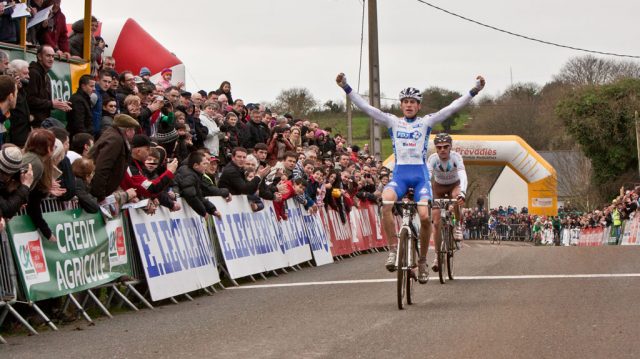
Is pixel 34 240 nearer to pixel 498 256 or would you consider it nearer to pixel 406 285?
pixel 406 285

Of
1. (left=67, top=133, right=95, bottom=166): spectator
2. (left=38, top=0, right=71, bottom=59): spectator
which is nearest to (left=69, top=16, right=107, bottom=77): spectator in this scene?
(left=38, top=0, right=71, bottom=59): spectator

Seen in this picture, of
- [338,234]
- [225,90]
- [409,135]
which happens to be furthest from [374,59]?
[409,135]

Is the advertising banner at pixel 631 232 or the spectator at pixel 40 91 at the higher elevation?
the spectator at pixel 40 91

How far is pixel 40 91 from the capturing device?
42.8 feet

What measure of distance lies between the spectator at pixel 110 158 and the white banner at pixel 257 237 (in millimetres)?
3019

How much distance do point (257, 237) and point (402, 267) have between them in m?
5.81

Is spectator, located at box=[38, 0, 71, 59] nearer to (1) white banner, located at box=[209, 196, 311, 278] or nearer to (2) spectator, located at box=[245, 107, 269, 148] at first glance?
(1) white banner, located at box=[209, 196, 311, 278]

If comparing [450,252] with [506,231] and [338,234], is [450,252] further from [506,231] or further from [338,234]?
[506,231]

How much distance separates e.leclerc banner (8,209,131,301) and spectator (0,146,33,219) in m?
0.38

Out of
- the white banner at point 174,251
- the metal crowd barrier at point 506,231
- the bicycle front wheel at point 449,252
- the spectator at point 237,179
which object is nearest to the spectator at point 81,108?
the white banner at point 174,251

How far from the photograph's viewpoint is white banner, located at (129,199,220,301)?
12.6 metres

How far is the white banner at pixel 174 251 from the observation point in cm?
1261

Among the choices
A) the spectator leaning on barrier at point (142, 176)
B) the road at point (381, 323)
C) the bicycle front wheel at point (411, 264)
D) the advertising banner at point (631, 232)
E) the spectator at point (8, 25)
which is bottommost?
the advertising banner at point (631, 232)

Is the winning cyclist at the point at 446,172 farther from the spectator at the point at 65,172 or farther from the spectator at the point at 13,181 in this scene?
the spectator at the point at 13,181
